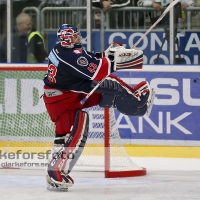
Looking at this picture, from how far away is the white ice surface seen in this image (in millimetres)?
5039

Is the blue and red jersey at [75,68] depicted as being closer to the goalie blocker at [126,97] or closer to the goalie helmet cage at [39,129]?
the goalie blocker at [126,97]

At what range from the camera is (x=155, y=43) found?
7.56 metres

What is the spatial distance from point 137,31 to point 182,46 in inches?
18.7

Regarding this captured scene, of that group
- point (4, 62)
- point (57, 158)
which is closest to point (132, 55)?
point (57, 158)

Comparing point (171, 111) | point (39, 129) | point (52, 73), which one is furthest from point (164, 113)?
point (52, 73)

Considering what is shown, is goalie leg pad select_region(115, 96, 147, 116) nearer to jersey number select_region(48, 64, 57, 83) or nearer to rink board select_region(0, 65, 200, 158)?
jersey number select_region(48, 64, 57, 83)

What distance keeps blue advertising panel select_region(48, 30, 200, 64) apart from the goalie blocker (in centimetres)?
194

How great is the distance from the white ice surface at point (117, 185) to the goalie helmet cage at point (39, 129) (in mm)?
154

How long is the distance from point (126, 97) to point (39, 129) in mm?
1249

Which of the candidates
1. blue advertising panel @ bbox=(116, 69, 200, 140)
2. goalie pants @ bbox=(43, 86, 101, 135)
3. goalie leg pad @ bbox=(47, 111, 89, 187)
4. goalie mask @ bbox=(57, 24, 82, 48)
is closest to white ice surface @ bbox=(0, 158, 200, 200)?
goalie leg pad @ bbox=(47, 111, 89, 187)

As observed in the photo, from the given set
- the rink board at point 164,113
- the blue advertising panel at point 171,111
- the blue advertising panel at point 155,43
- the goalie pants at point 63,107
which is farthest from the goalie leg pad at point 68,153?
the blue advertising panel at point 155,43

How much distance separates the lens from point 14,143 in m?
6.62

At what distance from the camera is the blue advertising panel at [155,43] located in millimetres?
7418

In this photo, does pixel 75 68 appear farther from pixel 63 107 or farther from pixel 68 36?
pixel 63 107
